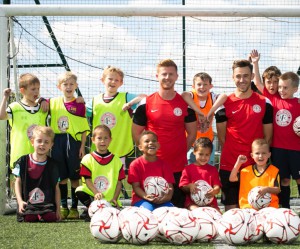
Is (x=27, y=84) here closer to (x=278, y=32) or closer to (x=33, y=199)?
(x=33, y=199)

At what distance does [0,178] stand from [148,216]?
2268 mm

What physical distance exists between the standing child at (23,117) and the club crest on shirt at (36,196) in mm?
456

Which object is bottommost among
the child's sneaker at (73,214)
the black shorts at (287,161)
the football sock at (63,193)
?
the child's sneaker at (73,214)

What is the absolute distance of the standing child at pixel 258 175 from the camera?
460 cm

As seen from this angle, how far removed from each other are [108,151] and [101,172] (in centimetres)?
22

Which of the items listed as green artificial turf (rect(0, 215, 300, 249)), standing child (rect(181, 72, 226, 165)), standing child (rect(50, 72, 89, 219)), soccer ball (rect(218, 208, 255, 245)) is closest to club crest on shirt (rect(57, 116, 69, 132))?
standing child (rect(50, 72, 89, 219))

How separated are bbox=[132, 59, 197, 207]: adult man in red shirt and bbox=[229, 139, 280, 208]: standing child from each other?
1.77 feet

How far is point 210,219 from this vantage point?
3.98m

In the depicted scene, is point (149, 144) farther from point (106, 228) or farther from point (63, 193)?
point (63, 193)

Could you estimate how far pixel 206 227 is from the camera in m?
3.91

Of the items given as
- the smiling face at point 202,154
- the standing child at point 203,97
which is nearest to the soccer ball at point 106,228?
the smiling face at point 202,154

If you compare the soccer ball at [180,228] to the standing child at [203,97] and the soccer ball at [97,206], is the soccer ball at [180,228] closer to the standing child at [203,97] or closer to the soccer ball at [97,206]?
the soccer ball at [97,206]

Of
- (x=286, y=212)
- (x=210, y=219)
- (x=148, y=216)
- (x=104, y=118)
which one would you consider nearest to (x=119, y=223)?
(x=148, y=216)

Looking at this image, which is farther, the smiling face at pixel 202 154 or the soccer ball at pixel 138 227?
the smiling face at pixel 202 154
